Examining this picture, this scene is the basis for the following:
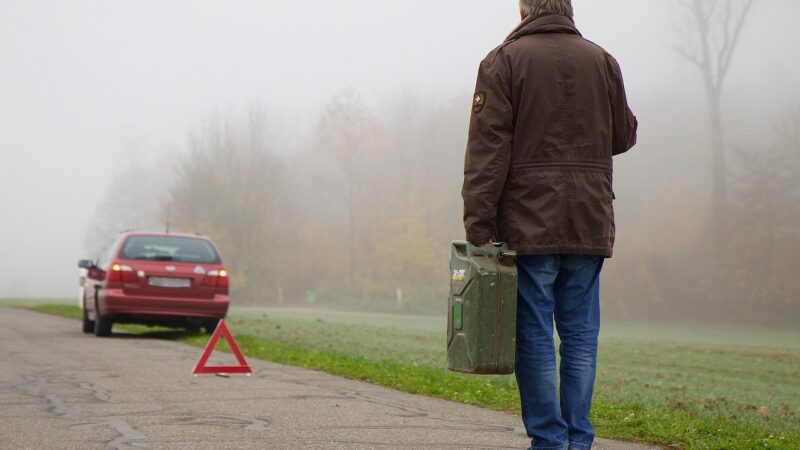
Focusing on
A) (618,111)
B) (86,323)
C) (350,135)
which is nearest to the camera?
(618,111)

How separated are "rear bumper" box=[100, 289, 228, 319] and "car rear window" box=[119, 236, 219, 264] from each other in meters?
0.68

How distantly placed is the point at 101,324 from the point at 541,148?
567 inches

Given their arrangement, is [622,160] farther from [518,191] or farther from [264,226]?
[518,191]

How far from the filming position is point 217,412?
8.27 metres

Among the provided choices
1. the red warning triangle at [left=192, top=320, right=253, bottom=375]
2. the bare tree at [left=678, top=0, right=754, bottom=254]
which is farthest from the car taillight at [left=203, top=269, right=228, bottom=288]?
the bare tree at [left=678, top=0, right=754, bottom=254]

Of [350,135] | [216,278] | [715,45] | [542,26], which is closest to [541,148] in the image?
[542,26]

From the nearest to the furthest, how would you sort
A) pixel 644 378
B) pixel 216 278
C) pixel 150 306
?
pixel 644 378
pixel 150 306
pixel 216 278

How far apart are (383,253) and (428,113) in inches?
476

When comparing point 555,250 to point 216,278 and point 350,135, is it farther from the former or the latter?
point 350,135

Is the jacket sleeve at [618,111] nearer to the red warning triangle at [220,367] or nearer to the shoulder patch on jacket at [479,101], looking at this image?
the shoulder patch on jacket at [479,101]

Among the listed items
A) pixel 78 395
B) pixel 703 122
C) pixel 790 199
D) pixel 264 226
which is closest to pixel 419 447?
pixel 78 395

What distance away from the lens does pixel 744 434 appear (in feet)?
24.1

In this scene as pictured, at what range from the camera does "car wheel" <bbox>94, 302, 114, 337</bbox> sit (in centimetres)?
1786

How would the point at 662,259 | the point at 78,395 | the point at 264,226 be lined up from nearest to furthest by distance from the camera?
A: 1. the point at 78,395
2. the point at 662,259
3. the point at 264,226
